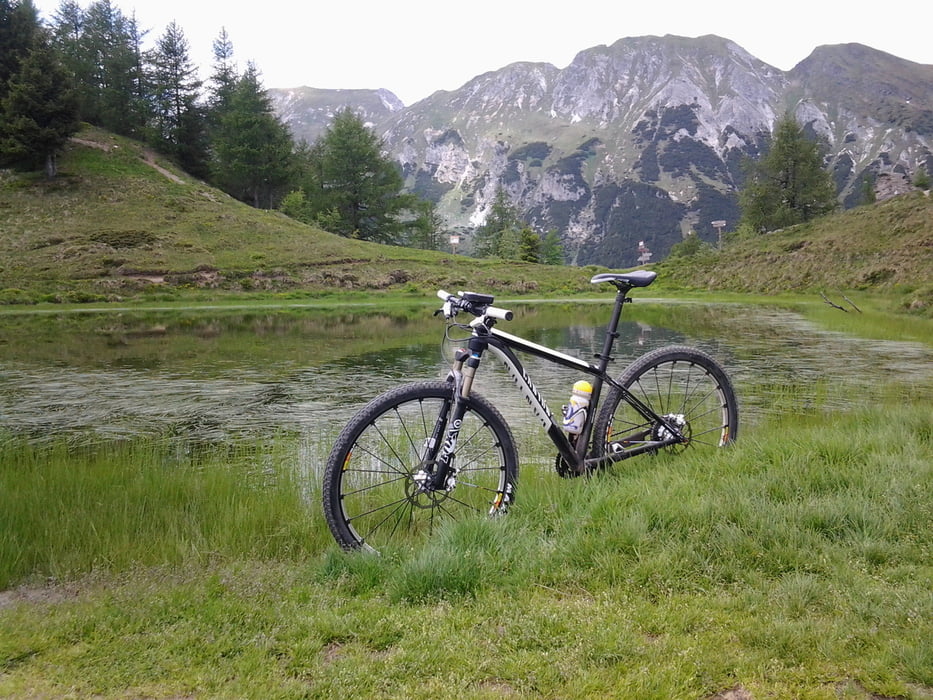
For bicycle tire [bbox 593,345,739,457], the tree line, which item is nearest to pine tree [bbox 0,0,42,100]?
the tree line

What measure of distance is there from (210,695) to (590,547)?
1.88 metres

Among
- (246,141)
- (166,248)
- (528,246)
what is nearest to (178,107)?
(246,141)

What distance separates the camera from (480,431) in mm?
4562

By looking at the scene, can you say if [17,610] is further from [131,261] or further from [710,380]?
[131,261]

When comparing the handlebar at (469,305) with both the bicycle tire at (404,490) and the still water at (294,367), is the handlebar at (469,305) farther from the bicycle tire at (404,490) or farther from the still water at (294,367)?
the bicycle tire at (404,490)

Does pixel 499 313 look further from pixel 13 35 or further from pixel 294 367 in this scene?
pixel 13 35

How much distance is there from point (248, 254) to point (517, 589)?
113 ft

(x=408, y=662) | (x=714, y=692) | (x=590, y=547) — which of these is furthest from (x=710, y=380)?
(x=408, y=662)

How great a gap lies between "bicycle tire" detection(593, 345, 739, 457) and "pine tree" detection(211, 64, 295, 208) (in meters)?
53.8

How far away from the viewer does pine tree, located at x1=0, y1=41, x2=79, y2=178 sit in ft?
131

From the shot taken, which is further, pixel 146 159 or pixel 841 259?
pixel 146 159

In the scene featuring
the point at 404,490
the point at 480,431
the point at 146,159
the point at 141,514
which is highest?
the point at 146,159

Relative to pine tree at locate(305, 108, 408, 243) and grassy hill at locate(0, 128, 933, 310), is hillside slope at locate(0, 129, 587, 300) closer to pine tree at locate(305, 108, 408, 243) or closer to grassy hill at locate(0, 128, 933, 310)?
grassy hill at locate(0, 128, 933, 310)

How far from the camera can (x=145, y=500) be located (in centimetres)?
434
